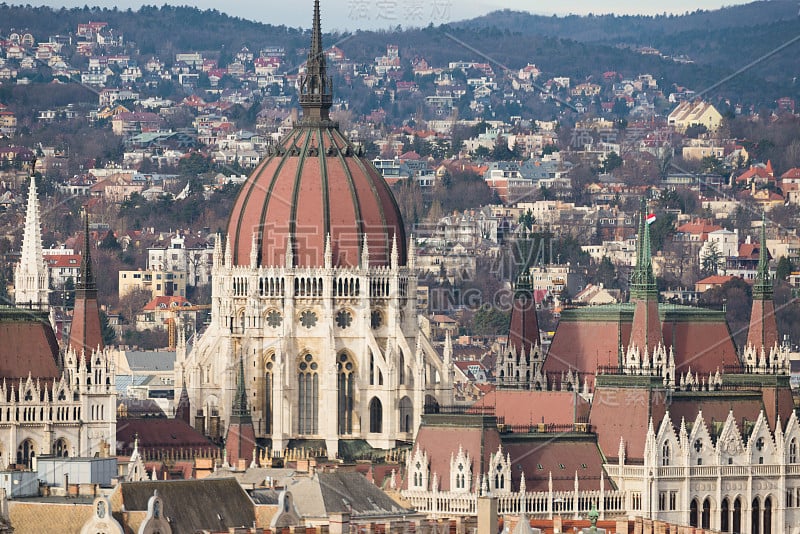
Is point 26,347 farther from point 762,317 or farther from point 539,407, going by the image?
point 762,317

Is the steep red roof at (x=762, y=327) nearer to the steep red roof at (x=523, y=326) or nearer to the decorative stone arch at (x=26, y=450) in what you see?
the steep red roof at (x=523, y=326)

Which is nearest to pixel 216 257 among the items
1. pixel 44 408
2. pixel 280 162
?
pixel 280 162

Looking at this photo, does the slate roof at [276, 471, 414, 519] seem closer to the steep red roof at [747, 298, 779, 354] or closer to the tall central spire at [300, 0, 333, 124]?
the steep red roof at [747, 298, 779, 354]

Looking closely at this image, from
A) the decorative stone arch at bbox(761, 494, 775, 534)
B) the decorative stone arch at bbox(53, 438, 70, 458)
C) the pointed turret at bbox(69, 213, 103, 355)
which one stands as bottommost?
the decorative stone arch at bbox(761, 494, 775, 534)

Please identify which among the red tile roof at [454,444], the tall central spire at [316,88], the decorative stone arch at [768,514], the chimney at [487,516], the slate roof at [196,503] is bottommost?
the decorative stone arch at [768,514]

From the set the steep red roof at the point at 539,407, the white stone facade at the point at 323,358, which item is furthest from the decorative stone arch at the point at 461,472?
the white stone facade at the point at 323,358

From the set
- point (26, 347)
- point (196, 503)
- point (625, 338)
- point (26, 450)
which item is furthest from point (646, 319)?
point (196, 503)

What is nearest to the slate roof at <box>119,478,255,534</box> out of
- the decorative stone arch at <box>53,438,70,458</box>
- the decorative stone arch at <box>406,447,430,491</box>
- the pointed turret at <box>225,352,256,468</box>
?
the decorative stone arch at <box>406,447,430,491</box>
